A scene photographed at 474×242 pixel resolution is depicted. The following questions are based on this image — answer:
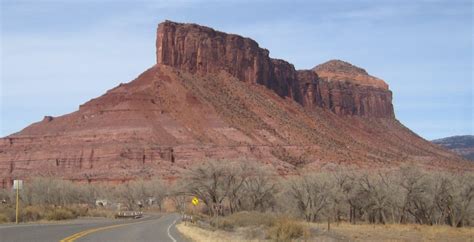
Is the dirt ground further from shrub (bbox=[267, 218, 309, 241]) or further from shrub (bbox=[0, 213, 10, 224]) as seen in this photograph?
shrub (bbox=[0, 213, 10, 224])

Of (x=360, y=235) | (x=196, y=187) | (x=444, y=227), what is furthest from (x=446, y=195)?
(x=196, y=187)

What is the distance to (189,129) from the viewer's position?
143 meters

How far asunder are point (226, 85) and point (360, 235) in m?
112

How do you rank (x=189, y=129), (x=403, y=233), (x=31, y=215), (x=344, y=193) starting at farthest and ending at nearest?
1. (x=189, y=129)
2. (x=344, y=193)
3. (x=403, y=233)
4. (x=31, y=215)

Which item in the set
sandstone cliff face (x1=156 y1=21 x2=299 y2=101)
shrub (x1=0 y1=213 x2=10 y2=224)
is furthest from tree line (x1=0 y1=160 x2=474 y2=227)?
sandstone cliff face (x1=156 y1=21 x2=299 y2=101)

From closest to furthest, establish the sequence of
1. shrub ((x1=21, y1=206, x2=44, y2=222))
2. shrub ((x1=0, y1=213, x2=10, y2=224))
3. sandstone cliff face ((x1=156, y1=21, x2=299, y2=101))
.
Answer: shrub ((x1=0, y1=213, x2=10, y2=224)) → shrub ((x1=21, y1=206, x2=44, y2=222)) → sandstone cliff face ((x1=156, y1=21, x2=299, y2=101))

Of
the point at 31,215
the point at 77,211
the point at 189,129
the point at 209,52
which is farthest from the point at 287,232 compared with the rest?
the point at 209,52

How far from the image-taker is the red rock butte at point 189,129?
130750mm

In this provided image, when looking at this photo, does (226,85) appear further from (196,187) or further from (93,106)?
(196,187)

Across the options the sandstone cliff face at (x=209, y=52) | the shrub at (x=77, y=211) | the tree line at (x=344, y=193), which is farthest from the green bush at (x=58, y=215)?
the sandstone cliff face at (x=209, y=52)

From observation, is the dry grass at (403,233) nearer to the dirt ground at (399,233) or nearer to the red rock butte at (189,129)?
the dirt ground at (399,233)

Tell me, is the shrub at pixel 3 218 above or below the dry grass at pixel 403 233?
above

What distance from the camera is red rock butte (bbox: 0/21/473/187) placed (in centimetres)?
13075

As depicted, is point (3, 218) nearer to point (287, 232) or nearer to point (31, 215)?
point (31, 215)
